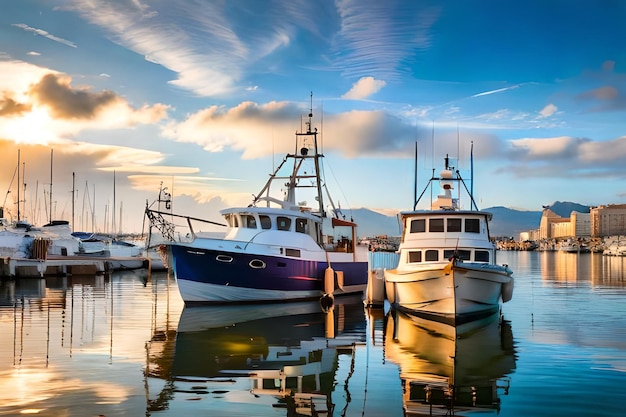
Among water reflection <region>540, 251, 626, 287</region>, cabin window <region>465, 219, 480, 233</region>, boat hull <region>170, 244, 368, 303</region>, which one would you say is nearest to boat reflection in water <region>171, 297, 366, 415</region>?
boat hull <region>170, 244, 368, 303</region>

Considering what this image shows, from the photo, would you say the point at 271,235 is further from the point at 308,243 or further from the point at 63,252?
the point at 63,252

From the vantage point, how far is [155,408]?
11.6 metres

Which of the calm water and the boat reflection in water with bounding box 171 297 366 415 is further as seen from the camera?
the boat reflection in water with bounding box 171 297 366 415

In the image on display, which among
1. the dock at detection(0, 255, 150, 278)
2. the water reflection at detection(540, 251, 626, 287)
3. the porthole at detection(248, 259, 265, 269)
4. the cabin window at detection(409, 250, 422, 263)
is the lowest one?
the water reflection at detection(540, 251, 626, 287)

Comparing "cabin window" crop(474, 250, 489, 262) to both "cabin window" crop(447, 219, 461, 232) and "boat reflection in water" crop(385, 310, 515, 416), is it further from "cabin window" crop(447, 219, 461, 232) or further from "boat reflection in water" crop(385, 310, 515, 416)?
"boat reflection in water" crop(385, 310, 515, 416)

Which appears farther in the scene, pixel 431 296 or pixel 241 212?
pixel 241 212

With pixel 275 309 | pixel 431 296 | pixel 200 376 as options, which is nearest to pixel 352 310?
pixel 275 309

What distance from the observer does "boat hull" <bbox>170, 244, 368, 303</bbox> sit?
96.5 ft

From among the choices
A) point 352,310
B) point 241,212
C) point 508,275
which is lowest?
point 352,310

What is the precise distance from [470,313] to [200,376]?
41.1ft

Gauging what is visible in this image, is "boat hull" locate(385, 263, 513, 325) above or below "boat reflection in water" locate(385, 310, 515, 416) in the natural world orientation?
above

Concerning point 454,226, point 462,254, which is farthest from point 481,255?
point 454,226

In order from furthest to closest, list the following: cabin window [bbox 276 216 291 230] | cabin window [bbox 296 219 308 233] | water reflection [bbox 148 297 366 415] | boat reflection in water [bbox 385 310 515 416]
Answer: cabin window [bbox 296 219 308 233], cabin window [bbox 276 216 291 230], water reflection [bbox 148 297 366 415], boat reflection in water [bbox 385 310 515 416]

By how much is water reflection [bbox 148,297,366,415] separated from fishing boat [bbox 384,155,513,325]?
2394 mm
